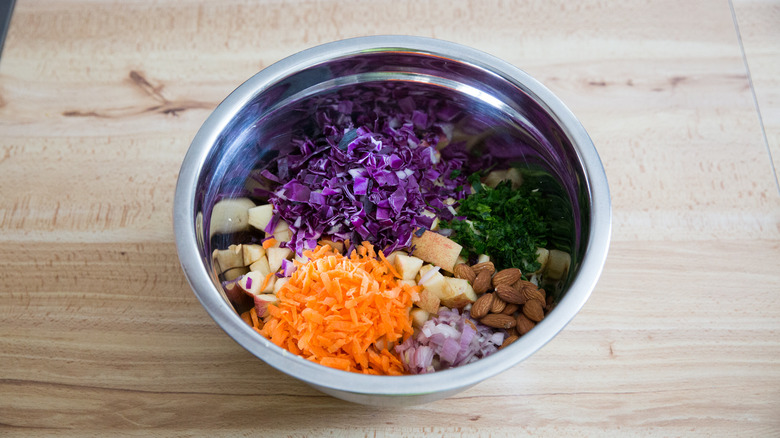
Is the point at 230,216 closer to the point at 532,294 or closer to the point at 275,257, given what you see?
the point at 275,257

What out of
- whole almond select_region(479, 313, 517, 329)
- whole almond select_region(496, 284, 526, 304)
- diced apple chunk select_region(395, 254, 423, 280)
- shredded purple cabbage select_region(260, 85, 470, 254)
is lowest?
whole almond select_region(479, 313, 517, 329)

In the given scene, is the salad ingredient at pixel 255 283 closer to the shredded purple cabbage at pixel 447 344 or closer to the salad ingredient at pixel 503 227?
the shredded purple cabbage at pixel 447 344

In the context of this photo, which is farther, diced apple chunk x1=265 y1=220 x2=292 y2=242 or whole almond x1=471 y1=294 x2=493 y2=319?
diced apple chunk x1=265 y1=220 x2=292 y2=242

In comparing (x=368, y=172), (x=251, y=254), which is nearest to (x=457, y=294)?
(x=368, y=172)

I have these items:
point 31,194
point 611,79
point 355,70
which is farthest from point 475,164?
point 31,194

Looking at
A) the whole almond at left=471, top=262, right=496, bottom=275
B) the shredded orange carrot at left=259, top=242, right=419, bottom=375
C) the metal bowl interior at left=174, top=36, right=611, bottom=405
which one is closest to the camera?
the metal bowl interior at left=174, top=36, right=611, bottom=405

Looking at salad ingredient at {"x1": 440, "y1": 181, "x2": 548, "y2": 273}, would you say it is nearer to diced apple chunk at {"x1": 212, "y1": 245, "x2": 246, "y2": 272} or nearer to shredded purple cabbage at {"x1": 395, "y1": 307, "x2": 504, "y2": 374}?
shredded purple cabbage at {"x1": 395, "y1": 307, "x2": 504, "y2": 374}

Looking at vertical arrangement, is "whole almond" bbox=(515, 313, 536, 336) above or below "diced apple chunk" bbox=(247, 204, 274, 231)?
below

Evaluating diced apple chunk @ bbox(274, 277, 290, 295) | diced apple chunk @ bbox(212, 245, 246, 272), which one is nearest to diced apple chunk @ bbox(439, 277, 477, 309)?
diced apple chunk @ bbox(274, 277, 290, 295)

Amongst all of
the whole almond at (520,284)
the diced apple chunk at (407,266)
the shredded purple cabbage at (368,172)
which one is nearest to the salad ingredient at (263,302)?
the shredded purple cabbage at (368,172)
